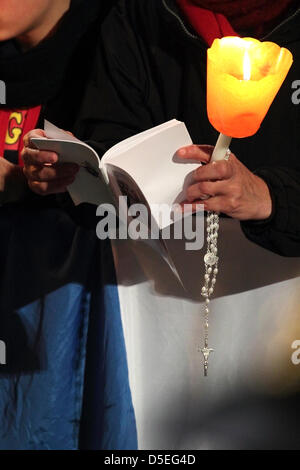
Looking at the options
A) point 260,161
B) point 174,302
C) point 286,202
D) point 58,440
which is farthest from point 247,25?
point 58,440

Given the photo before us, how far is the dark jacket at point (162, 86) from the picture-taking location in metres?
1.33

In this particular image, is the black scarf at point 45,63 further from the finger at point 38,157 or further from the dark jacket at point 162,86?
the finger at point 38,157

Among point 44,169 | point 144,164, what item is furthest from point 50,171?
point 144,164

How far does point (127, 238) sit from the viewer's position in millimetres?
1307

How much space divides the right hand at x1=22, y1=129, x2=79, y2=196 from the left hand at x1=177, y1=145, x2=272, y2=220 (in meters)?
0.22

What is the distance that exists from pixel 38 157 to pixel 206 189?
0.28m

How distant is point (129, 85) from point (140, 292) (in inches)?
14.3

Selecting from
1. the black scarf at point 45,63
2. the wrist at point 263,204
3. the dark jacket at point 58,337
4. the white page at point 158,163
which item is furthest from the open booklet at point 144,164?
the black scarf at point 45,63

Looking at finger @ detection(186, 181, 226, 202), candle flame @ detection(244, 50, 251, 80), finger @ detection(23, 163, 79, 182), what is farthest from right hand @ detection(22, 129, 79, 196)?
candle flame @ detection(244, 50, 251, 80)

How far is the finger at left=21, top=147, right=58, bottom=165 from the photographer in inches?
45.1

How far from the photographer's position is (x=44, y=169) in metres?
1.20

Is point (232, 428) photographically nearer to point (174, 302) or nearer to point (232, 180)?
point (174, 302)

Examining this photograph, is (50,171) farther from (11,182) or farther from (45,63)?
(45,63)

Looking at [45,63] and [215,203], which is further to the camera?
[45,63]
